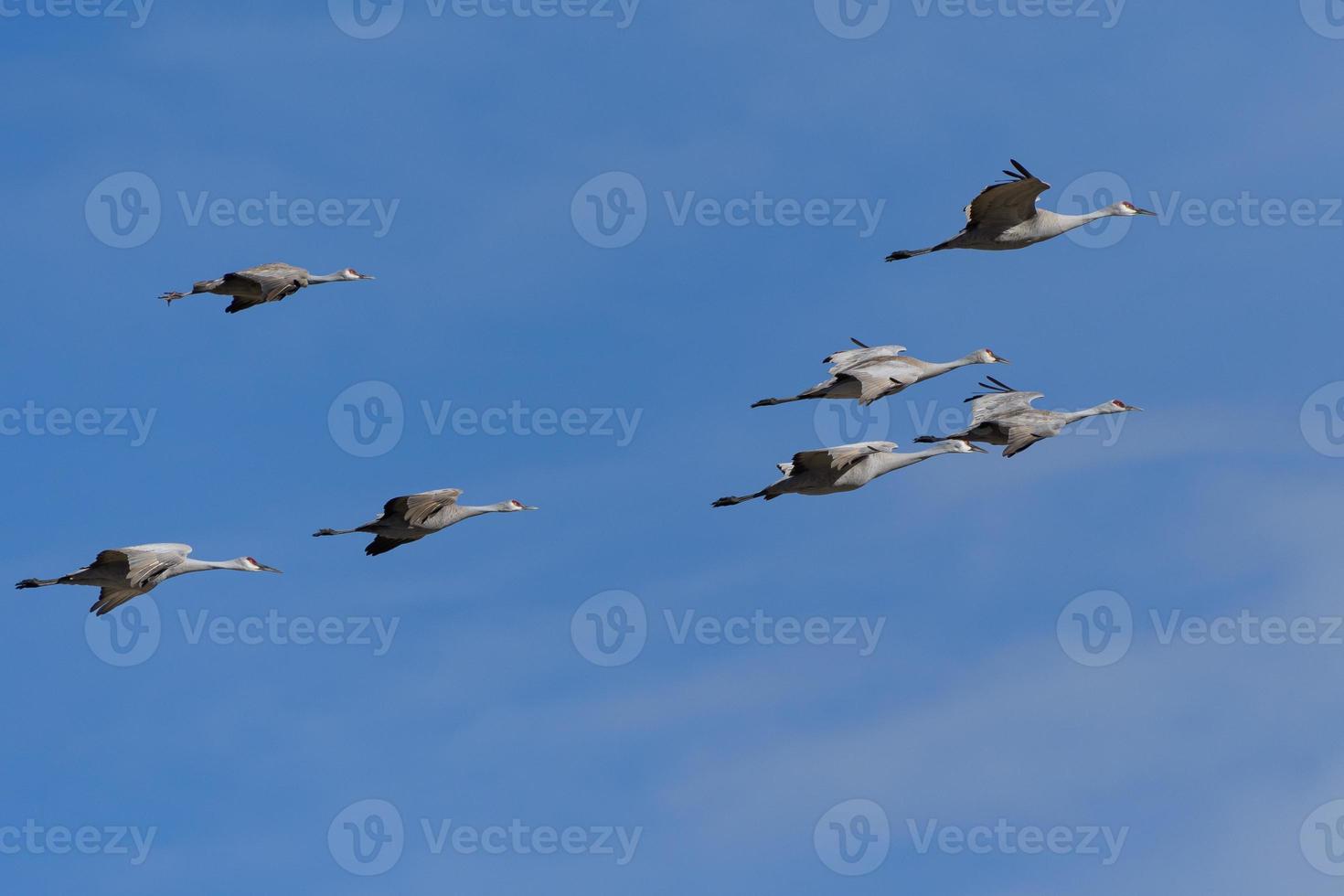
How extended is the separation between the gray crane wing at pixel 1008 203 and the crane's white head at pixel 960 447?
5.79 m

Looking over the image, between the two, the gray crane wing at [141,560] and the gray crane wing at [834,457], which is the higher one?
the gray crane wing at [834,457]

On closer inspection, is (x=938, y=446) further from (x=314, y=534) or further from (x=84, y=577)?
(x=84, y=577)

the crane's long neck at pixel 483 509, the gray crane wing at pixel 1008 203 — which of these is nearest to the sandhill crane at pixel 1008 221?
the gray crane wing at pixel 1008 203

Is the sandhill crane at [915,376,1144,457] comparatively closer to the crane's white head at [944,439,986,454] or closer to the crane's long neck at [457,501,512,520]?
the crane's white head at [944,439,986,454]

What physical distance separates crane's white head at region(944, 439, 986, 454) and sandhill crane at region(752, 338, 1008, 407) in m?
1.74

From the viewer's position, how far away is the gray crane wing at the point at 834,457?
53938mm

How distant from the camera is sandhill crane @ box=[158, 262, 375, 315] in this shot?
5544cm

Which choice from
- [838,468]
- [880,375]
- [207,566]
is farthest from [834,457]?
[207,566]

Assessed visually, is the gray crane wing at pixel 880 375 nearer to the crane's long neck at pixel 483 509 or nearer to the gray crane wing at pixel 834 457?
the gray crane wing at pixel 834 457

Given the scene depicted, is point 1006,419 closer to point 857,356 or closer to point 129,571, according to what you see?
point 857,356

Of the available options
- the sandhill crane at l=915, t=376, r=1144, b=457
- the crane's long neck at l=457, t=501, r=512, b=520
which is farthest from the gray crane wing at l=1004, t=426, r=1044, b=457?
the crane's long neck at l=457, t=501, r=512, b=520

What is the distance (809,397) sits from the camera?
185 ft

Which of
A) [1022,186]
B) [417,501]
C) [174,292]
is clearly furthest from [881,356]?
[174,292]

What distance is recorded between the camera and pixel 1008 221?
54875mm
